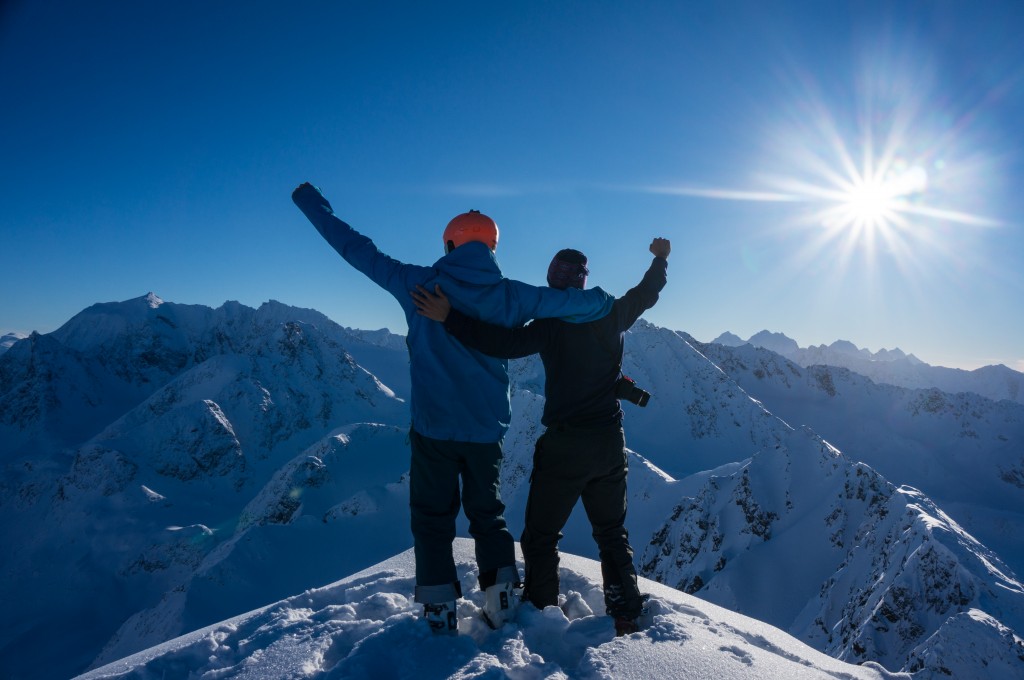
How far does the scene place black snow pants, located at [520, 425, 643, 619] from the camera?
359 centimetres

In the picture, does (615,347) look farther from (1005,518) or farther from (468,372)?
(1005,518)

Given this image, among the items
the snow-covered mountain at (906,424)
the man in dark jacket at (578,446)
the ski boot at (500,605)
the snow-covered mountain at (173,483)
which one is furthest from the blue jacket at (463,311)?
the snow-covered mountain at (906,424)

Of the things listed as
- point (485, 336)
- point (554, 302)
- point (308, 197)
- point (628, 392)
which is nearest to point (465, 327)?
point (485, 336)

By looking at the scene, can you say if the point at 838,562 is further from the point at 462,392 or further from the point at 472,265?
the point at 472,265

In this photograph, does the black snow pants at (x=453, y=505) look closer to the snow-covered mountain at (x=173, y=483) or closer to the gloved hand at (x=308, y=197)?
the gloved hand at (x=308, y=197)

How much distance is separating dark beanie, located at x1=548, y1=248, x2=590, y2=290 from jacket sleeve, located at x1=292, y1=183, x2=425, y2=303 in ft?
3.47

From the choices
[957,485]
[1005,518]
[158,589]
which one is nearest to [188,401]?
[158,589]

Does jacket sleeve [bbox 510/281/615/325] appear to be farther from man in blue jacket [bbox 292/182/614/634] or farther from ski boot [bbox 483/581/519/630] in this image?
ski boot [bbox 483/581/519/630]

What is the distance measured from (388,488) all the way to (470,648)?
126ft

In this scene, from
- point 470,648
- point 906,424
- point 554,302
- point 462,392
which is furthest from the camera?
point 906,424

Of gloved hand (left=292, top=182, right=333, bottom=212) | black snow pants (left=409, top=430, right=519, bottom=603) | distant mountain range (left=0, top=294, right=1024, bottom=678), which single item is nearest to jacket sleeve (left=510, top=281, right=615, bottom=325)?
black snow pants (left=409, top=430, right=519, bottom=603)

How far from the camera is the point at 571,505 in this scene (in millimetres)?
3713

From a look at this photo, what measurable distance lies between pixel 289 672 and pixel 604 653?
5.84ft

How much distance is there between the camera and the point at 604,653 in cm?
279
